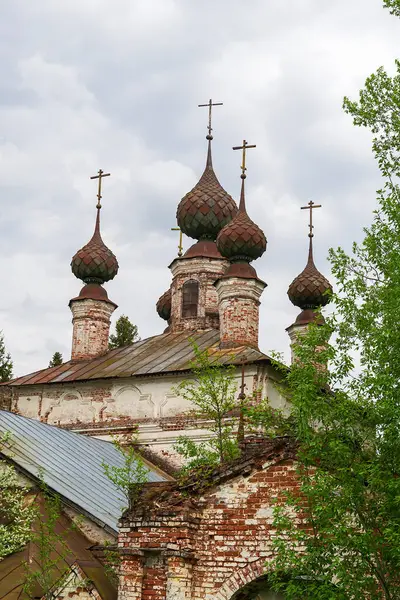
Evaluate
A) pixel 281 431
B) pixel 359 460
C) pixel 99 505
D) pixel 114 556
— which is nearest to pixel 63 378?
pixel 99 505

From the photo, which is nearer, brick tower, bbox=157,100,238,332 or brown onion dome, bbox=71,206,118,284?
brick tower, bbox=157,100,238,332

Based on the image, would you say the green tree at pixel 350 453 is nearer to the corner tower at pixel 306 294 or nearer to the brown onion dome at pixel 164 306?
the corner tower at pixel 306 294

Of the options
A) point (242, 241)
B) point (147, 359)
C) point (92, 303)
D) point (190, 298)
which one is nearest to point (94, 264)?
point (92, 303)

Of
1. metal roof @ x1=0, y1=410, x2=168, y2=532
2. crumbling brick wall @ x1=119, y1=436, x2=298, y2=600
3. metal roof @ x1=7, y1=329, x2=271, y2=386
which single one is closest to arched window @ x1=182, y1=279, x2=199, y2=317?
metal roof @ x1=7, y1=329, x2=271, y2=386

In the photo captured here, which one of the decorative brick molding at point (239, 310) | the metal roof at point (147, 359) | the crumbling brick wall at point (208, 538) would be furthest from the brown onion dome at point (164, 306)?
the crumbling brick wall at point (208, 538)

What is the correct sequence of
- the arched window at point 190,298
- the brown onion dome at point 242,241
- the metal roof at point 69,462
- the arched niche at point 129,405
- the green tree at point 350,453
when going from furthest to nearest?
the arched window at point 190,298 < the brown onion dome at point 242,241 < the arched niche at point 129,405 < the metal roof at point 69,462 < the green tree at point 350,453

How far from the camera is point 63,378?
71.4 ft

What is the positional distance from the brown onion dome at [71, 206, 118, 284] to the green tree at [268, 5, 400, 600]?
1480 cm

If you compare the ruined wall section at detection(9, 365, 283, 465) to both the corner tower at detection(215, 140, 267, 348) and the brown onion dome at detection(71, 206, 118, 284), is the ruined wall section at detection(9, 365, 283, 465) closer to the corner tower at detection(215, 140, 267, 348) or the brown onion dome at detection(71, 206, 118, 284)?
the corner tower at detection(215, 140, 267, 348)

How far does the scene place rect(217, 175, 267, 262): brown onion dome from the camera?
2145cm

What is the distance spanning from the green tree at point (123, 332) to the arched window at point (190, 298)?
9.58 metres

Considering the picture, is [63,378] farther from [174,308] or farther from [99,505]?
[99,505]

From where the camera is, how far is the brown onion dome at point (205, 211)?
24.1 metres

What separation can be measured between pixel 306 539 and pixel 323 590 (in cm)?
65
